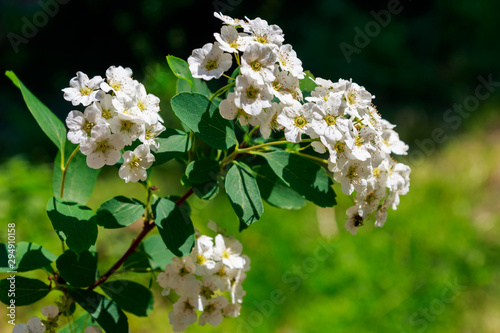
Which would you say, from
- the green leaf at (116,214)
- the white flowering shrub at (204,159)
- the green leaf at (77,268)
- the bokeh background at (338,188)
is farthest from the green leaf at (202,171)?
the bokeh background at (338,188)

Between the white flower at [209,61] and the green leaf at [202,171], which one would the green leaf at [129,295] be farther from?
the white flower at [209,61]

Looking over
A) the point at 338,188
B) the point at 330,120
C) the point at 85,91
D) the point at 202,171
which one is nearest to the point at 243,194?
the point at 202,171

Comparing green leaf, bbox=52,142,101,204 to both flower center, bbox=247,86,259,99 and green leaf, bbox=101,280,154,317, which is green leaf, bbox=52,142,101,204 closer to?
green leaf, bbox=101,280,154,317

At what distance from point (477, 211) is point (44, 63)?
154 inches

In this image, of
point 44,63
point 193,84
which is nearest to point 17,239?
point 193,84

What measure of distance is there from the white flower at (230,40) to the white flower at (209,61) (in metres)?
0.02

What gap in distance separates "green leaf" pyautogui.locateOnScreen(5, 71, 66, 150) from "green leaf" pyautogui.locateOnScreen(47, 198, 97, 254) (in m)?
0.15

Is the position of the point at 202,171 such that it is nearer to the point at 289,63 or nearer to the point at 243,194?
the point at 243,194

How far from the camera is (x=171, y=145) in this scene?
821 mm

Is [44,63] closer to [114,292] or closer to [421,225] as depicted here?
[421,225]

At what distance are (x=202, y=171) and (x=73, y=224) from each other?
0.23 metres

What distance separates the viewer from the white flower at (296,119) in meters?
0.78

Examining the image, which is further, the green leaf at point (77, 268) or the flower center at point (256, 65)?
the green leaf at point (77, 268)

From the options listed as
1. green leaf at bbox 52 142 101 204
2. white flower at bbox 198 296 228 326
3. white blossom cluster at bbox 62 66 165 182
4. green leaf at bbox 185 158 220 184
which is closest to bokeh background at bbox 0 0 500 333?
white flower at bbox 198 296 228 326
